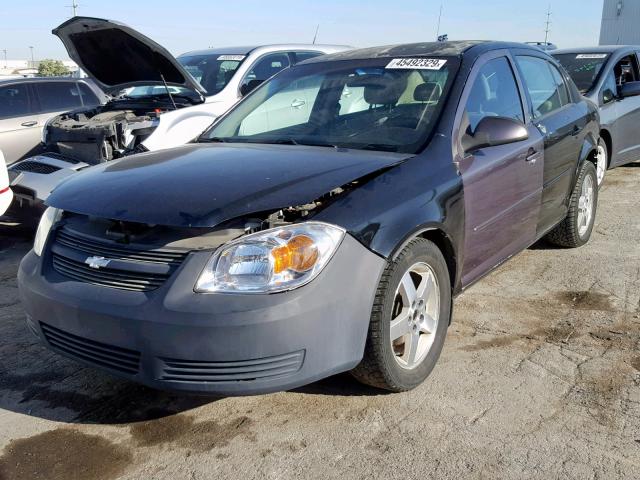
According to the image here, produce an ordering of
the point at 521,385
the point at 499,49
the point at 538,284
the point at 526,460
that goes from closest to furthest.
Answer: the point at 526,460, the point at 521,385, the point at 499,49, the point at 538,284

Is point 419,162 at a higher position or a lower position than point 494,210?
higher

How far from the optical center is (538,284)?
4.65 metres

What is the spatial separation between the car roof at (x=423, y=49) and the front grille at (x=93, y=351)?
240 cm

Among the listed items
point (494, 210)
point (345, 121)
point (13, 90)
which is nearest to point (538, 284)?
point (494, 210)

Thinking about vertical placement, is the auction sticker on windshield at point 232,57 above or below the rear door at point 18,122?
above

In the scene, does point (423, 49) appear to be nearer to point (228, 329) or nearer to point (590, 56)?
point (228, 329)

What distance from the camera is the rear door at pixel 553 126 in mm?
4387

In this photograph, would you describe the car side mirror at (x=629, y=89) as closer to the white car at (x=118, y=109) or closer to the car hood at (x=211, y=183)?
the white car at (x=118, y=109)

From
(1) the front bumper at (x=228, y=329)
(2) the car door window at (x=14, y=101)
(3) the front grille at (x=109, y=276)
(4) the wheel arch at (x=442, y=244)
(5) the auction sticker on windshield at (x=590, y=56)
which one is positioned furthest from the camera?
(2) the car door window at (x=14, y=101)

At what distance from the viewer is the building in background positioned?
40375mm

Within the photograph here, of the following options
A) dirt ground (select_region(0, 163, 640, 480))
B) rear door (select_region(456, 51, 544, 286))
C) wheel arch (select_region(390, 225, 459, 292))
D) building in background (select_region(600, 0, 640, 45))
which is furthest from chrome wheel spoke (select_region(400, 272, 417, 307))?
building in background (select_region(600, 0, 640, 45))

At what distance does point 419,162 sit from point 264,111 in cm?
143

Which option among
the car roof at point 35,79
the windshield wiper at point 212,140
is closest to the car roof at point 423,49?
the windshield wiper at point 212,140

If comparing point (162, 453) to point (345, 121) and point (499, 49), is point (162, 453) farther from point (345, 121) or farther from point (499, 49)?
point (499, 49)
